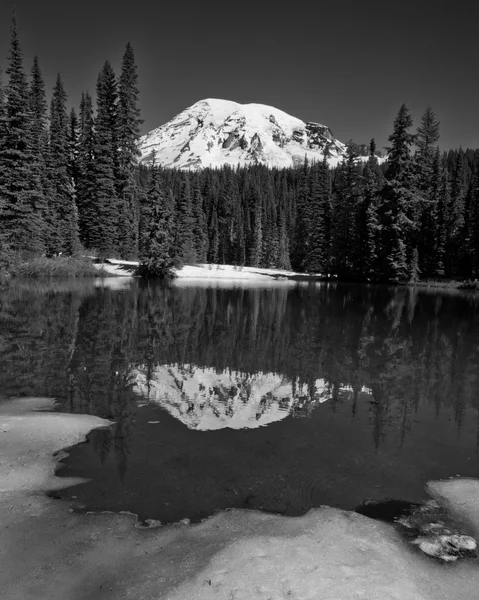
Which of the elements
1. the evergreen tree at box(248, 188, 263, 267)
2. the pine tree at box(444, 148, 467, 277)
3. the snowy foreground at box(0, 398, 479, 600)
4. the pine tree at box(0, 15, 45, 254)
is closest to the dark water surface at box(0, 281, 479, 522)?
the snowy foreground at box(0, 398, 479, 600)

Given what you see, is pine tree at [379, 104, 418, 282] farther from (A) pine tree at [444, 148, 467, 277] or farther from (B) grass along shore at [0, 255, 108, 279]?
(B) grass along shore at [0, 255, 108, 279]

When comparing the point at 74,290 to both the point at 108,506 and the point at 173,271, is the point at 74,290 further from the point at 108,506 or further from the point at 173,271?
the point at 108,506

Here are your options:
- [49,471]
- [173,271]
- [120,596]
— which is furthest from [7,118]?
[120,596]

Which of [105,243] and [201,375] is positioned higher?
[105,243]

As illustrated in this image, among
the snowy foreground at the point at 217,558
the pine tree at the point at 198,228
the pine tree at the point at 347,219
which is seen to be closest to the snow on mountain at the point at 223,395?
the snowy foreground at the point at 217,558

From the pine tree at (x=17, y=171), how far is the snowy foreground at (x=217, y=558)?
3155 cm

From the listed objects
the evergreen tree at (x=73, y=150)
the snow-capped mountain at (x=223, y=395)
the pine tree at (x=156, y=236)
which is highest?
the evergreen tree at (x=73, y=150)

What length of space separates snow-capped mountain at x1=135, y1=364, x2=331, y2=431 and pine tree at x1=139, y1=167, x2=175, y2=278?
32.5 metres

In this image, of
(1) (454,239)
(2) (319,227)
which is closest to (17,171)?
(2) (319,227)

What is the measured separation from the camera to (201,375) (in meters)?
10.4

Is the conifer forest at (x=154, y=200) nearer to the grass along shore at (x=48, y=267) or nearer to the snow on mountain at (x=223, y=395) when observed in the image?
the grass along shore at (x=48, y=267)

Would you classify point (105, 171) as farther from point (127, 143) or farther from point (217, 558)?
point (217, 558)

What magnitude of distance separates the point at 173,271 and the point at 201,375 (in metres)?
37.2

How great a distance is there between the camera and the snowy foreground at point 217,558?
11.2 feet
